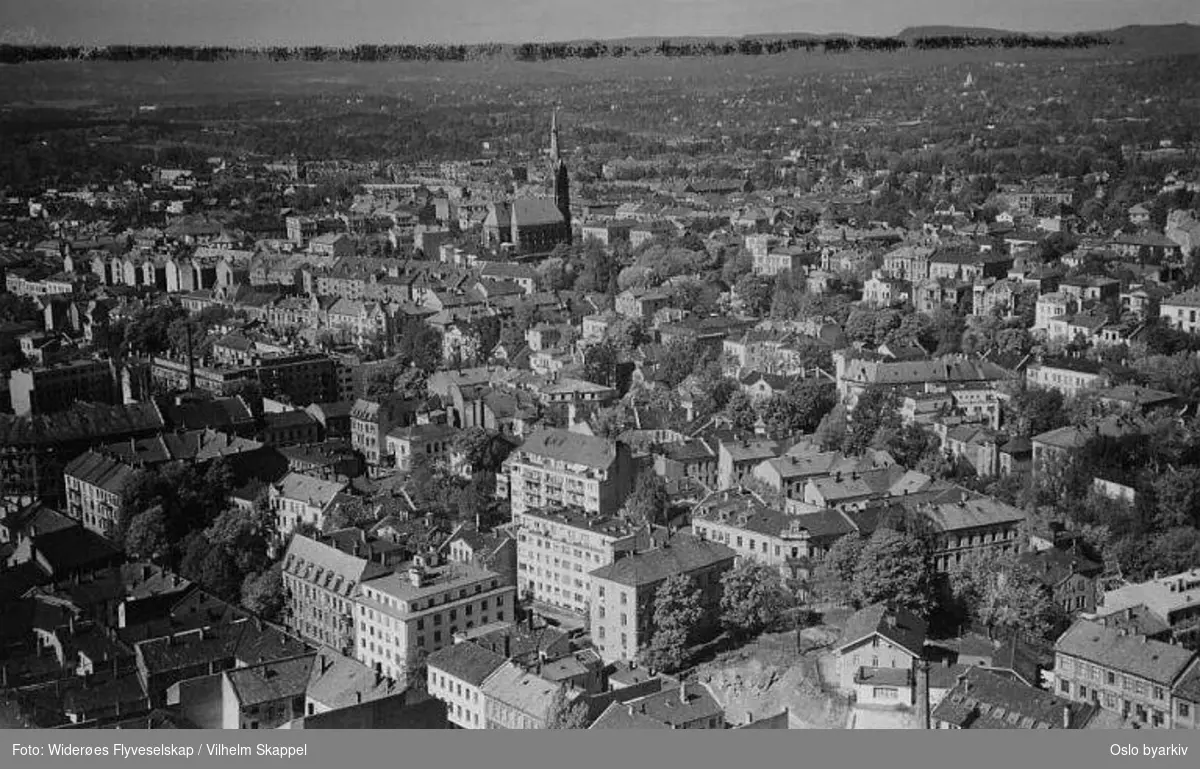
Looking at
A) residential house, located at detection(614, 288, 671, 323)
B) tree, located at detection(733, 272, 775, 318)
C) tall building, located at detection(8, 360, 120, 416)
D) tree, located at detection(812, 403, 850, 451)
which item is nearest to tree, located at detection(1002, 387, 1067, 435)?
tree, located at detection(812, 403, 850, 451)

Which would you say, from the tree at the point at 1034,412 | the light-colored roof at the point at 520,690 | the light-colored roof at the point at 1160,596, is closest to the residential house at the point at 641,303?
the tree at the point at 1034,412

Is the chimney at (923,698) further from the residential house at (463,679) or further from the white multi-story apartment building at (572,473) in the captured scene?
the white multi-story apartment building at (572,473)

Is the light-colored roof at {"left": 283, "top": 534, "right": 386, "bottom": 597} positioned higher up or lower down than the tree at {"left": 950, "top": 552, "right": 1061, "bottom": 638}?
lower down

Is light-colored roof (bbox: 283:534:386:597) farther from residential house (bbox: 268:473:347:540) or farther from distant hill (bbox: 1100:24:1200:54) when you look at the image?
distant hill (bbox: 1100:24:1200:54)

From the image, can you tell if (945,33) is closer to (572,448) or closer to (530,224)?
(572,448)

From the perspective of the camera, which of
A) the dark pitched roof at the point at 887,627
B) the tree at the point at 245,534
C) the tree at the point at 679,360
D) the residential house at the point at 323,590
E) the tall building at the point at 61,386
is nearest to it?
the dark pitched roof at the point at 887,627

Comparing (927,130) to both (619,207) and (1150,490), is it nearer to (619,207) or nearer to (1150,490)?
(619,207)
